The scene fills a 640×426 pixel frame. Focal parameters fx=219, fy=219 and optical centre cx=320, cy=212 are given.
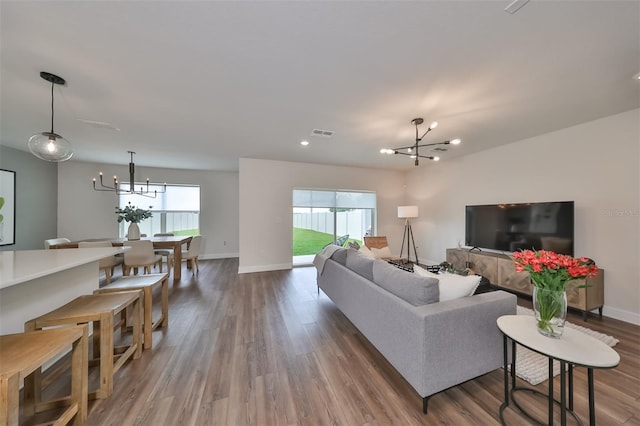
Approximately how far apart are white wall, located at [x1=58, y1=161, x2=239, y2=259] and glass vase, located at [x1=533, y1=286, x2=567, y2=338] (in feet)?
22.0

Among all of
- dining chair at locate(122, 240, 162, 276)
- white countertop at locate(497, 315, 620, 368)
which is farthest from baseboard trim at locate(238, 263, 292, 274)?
white countertop at locate(497, 315, 620, 368)

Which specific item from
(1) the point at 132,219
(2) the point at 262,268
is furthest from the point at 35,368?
(1) the point at 132,219

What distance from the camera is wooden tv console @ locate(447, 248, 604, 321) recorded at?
269 cm

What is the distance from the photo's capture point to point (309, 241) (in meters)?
6.01

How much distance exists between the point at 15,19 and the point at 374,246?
531 cm

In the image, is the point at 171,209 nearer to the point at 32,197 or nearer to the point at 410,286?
the point at 32,197

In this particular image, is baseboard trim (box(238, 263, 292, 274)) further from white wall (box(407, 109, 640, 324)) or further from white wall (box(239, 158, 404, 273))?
white wall (box(407, 109, 640, 324))

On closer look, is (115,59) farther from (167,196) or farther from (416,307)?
(167,196)

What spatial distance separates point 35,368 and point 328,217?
17.0 ft

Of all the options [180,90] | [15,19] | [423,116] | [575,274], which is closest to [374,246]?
[423,116]

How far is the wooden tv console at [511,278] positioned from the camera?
2691mm

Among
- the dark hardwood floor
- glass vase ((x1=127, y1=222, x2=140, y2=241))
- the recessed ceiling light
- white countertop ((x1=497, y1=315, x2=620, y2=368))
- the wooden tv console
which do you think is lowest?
the dark hardwood floor

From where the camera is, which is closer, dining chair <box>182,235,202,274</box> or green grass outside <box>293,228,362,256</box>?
dining chair <box>182,235,202,274</box>

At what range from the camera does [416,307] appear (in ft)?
5.03
